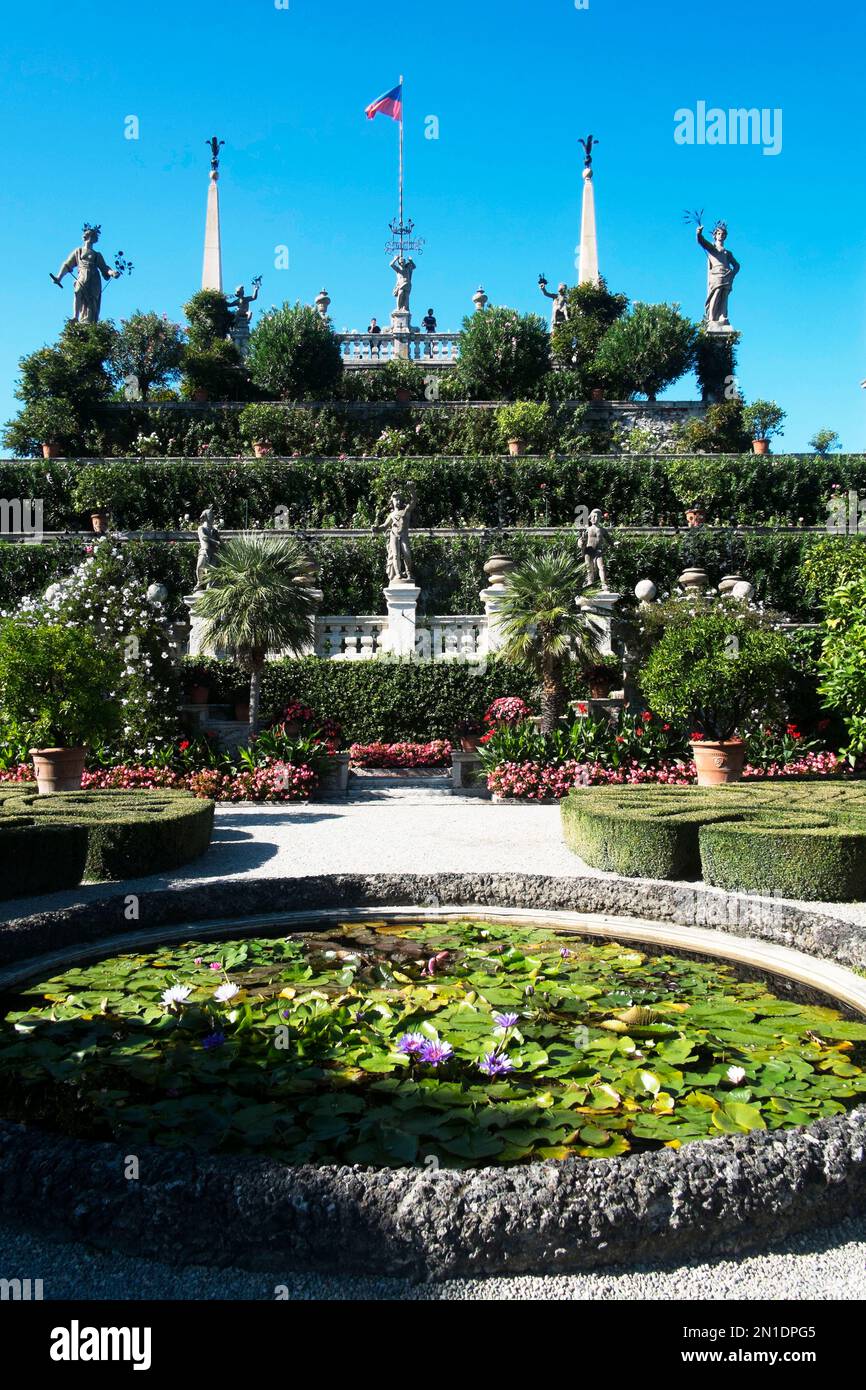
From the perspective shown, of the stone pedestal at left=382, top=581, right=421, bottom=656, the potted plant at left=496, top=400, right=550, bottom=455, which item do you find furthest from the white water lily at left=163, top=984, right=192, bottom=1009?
the potted plant at left=496, top=400, right=550, bottom=455

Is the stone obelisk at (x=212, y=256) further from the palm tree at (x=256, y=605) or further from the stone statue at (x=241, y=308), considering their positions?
the palm tree at (x=256, y=605)

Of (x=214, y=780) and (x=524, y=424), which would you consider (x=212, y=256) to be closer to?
(x=524, y=424)

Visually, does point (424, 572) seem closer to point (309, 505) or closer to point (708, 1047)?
point (309, 505)

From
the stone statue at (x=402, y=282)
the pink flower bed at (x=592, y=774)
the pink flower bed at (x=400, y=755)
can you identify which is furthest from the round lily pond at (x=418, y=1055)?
the stone statue at (x=402, y=282)

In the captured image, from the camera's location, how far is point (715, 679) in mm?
12367

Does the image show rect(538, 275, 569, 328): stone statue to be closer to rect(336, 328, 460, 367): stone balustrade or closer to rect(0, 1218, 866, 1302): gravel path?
rect(336, 328, 460, 367): stone balustrade

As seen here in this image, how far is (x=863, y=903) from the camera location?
7.20 meters

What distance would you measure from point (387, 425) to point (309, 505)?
7300mm

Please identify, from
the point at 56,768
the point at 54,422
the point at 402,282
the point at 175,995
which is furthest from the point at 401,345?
the point at 175,995

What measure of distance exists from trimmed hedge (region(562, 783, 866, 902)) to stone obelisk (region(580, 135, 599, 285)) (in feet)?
129

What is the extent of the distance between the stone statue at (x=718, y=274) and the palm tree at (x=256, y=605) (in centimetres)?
2848

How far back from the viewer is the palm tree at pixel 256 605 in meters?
14.0

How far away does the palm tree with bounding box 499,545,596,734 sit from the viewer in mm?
14172

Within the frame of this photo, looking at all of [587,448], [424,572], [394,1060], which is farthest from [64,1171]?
[587,448]
